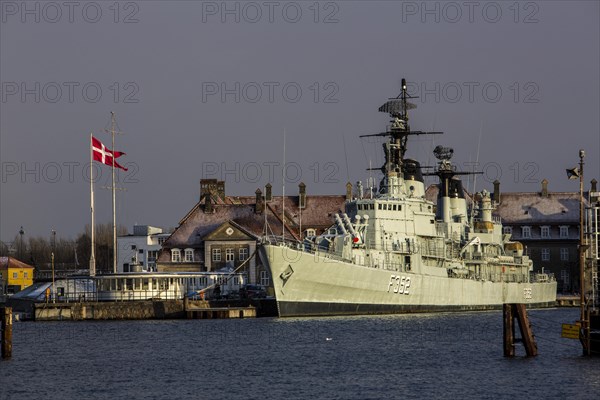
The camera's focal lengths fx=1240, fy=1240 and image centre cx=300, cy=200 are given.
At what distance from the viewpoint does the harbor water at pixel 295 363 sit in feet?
154

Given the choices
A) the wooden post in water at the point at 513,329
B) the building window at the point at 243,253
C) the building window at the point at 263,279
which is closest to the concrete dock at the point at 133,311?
the building window at the point at 263,279

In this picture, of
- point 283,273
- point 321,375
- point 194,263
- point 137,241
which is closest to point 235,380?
point 321,375

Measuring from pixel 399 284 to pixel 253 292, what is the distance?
48.2ft

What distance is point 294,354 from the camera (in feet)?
194

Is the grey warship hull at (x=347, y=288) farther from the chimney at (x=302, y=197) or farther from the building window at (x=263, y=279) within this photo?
the chimney at (x=302, y=197)

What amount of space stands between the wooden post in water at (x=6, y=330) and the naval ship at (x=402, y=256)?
79.7ft

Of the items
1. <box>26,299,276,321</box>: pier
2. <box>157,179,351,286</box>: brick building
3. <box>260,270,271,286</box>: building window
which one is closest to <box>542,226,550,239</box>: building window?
<box>157,179,351,286</box>: brick building

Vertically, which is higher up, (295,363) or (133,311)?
(133,311)

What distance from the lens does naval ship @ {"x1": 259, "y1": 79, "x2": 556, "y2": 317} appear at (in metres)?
80.9

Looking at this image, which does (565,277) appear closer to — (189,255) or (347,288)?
(189,255)

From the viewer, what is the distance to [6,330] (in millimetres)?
57500

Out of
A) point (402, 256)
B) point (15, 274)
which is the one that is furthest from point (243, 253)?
point (15, 274)

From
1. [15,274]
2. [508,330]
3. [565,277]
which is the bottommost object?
[508,330]

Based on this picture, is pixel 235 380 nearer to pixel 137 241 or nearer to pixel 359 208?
pixel 359 208
